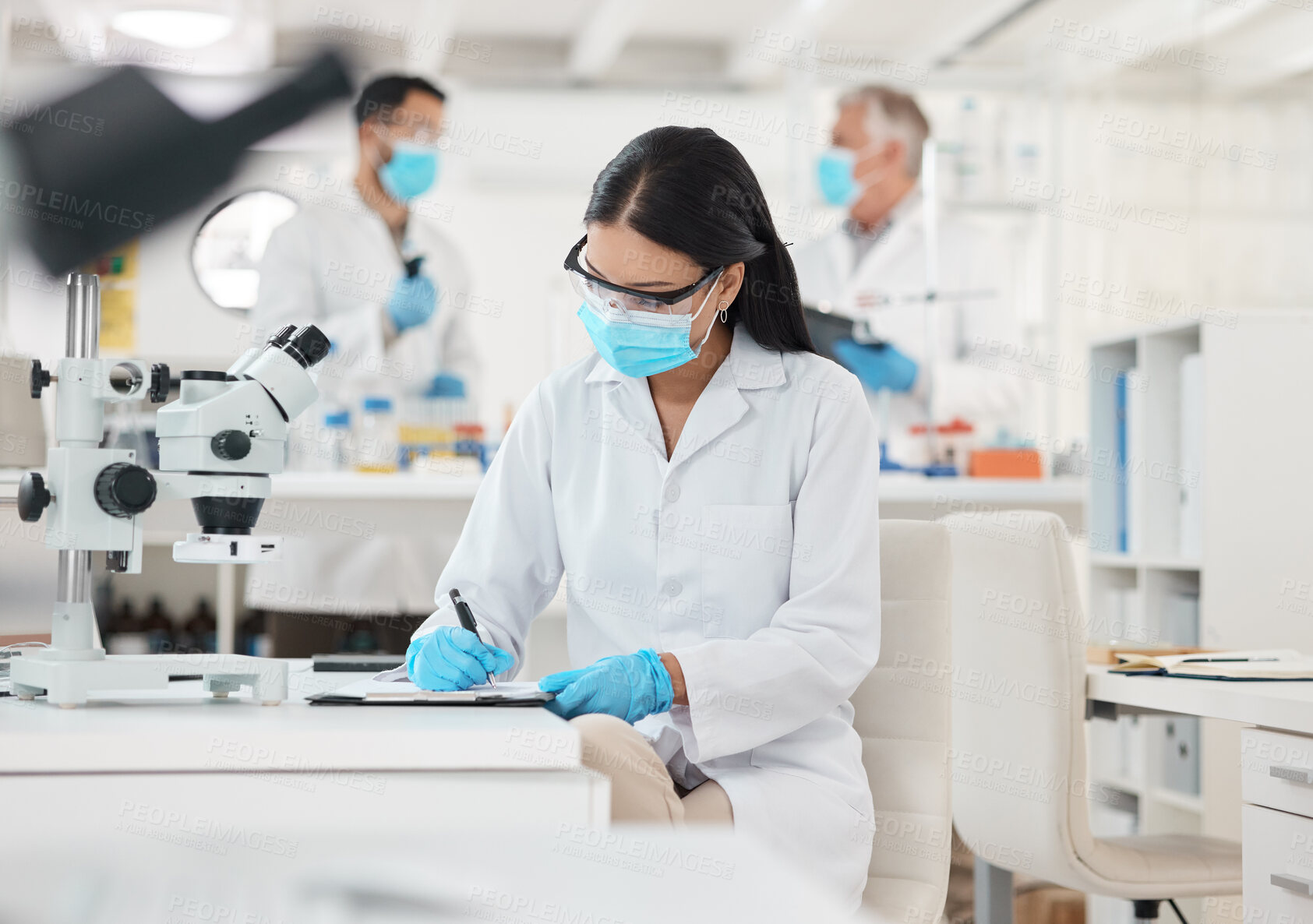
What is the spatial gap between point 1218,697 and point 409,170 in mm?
2657

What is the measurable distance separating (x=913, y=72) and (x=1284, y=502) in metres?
3.08

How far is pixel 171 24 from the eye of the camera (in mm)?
4574

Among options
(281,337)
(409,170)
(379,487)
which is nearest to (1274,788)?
(281,337)

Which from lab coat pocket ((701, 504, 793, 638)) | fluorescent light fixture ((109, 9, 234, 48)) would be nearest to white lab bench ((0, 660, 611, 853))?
lab coat pocket ((701, 504, 793, 638))

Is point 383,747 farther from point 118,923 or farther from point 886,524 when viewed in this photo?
point 886,524

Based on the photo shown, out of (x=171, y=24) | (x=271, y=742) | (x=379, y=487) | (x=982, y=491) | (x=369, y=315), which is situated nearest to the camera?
(x=271, y=742)

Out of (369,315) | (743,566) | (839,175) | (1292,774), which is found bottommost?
(1292,774)

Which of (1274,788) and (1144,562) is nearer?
(1274,788)

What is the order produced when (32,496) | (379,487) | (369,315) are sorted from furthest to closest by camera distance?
(369,315) < (379,487) < (32,496)

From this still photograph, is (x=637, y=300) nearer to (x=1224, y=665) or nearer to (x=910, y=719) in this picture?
(x=910, y=719)

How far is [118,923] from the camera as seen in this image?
41 cm

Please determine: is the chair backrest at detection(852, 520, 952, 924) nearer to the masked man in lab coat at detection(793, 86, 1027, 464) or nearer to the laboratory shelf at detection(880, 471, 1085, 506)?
the laboratory shelf at detection(880, 471, 1085, 506)

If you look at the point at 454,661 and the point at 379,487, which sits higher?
the point at 379,487

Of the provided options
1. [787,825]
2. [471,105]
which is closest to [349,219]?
[471,105]
